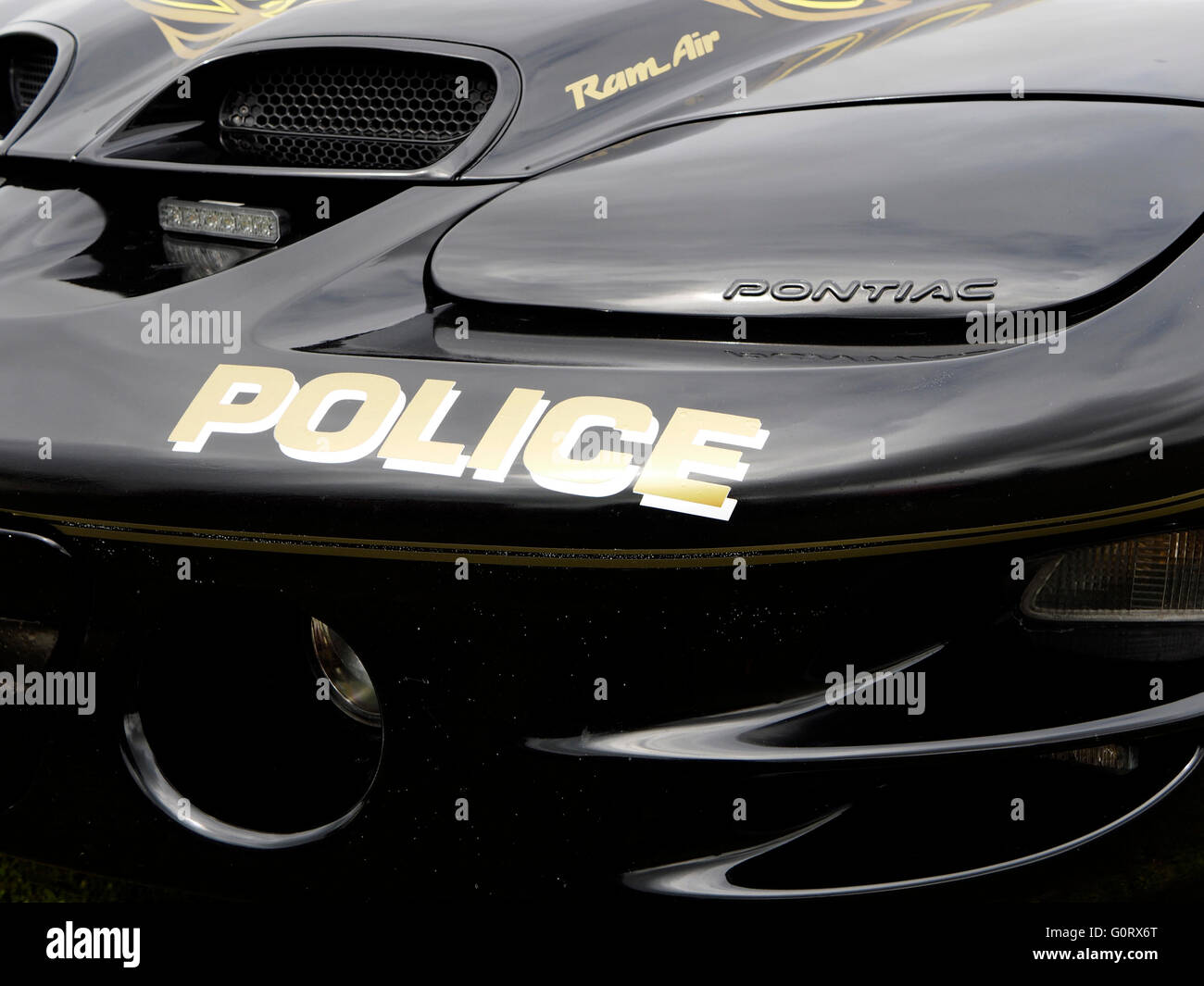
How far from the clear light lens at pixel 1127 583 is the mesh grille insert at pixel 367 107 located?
38.2 inches

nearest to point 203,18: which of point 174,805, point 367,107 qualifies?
point 367,107

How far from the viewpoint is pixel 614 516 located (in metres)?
1.27

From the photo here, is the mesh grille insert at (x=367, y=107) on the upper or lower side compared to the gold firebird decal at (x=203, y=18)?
lower

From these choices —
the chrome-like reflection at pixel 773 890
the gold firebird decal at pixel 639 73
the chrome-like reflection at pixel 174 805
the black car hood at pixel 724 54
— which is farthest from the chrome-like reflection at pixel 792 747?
the gold firebird decal at pixel 639 73

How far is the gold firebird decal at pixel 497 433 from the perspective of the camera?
1267mm

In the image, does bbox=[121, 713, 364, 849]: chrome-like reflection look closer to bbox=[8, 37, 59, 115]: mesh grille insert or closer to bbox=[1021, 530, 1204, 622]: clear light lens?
bbox=[1021, 530, 1204, 622]: clear light lens

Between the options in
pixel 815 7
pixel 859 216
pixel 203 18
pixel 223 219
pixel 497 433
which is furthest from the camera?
pixel 203 18

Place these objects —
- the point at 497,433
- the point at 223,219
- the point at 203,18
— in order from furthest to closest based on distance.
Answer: the point at 203,18 < the point at 223,219 < the point at 497,433

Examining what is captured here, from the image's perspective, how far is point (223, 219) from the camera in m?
1.74

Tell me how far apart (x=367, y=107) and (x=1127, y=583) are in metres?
1.20

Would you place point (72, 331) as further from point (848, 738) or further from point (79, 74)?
point (848, 738)

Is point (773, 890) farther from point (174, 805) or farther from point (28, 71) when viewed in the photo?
point (28, 71)

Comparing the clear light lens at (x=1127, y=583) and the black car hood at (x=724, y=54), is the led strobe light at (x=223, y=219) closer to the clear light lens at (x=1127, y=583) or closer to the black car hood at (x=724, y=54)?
the black car hood at (x=724, y=54)

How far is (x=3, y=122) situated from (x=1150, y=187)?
1881 mm
